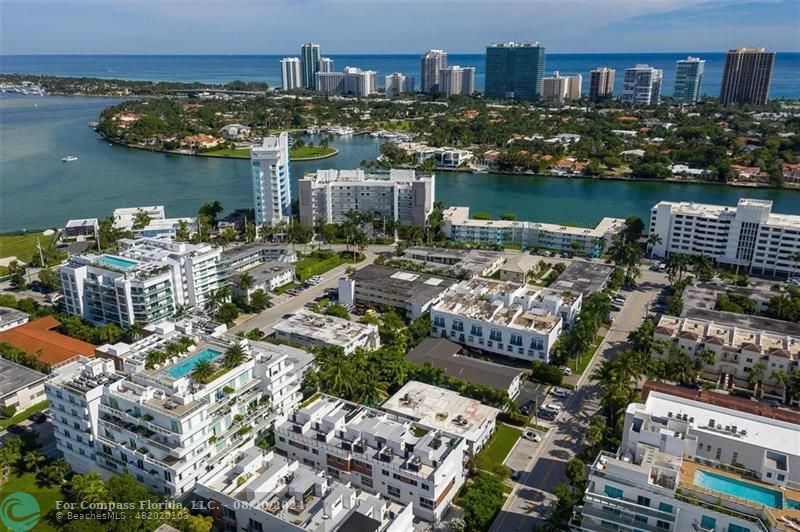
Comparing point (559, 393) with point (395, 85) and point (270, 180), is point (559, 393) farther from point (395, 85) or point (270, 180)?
point (395, 85)

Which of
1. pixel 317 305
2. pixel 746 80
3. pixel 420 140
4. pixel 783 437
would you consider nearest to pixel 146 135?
pixel 420 140

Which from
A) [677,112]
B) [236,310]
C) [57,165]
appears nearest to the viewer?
[236,310]

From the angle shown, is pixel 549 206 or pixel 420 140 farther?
pixel 420 140

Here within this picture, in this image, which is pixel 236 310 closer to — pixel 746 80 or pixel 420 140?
pixel 420 140

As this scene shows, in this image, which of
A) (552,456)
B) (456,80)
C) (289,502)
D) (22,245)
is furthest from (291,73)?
(289,502)

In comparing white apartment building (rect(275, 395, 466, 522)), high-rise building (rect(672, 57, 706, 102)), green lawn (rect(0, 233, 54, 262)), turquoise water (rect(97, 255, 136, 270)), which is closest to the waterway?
green lawn (rect(0, 233, 54, 262))

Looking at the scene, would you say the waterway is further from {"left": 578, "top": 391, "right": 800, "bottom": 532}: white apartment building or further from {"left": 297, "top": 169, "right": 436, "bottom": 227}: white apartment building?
{"left": 578, "top": 391, "right": 800, "bottom": 532}: white apartment building
